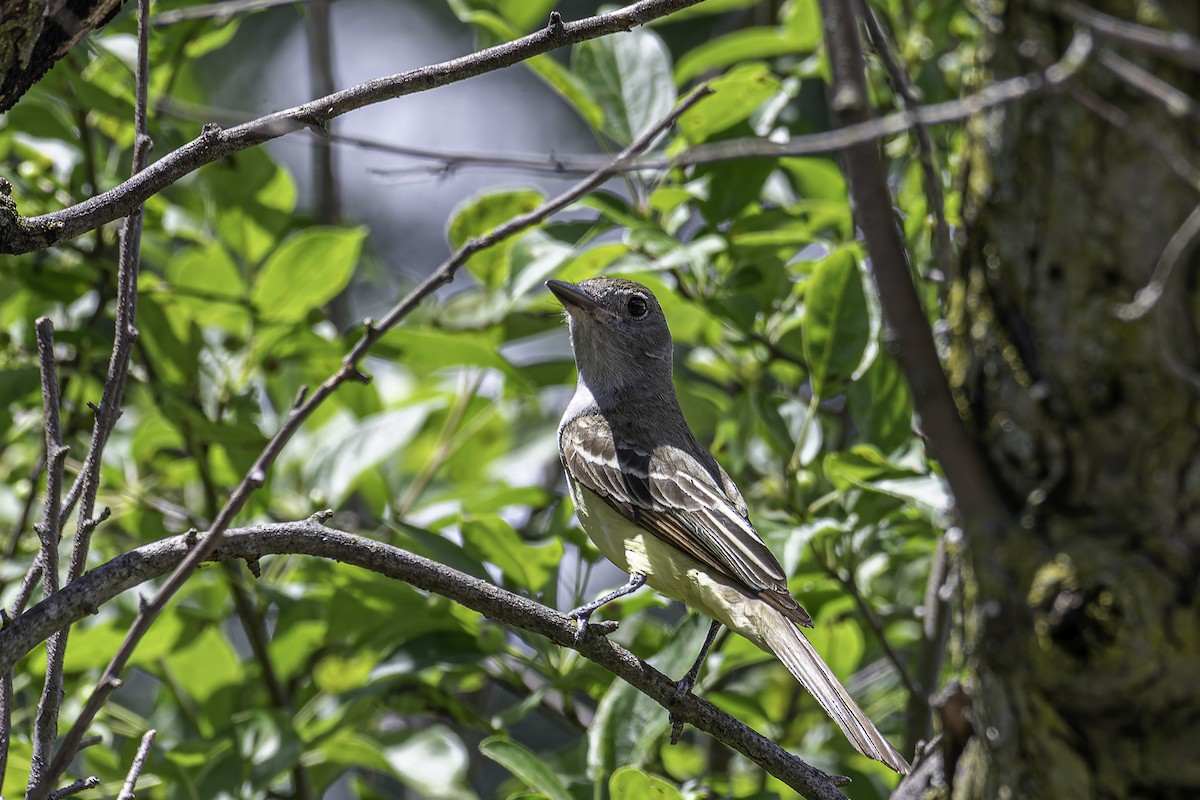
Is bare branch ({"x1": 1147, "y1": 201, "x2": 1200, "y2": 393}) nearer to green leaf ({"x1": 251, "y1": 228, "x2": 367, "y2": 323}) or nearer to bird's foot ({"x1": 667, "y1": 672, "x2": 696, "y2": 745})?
bird's foot ({"x1": 667, "y1": 672, "x2": 696, "y2": 745})

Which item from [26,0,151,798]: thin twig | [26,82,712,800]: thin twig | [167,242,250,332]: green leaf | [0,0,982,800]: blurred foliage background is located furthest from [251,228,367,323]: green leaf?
[26,0,151,798]: thin twig

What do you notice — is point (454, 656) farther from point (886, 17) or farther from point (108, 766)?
point (886, 17)

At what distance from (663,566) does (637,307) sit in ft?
5.55

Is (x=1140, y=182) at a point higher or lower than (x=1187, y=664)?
higher

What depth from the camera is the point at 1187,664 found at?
164cm

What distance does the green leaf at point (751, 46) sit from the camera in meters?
5.16

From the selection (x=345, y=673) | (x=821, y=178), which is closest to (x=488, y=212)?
(x=821, y=178)

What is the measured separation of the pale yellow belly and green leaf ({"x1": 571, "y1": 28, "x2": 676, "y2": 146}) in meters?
1.44

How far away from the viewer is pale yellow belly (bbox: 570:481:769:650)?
3993mm

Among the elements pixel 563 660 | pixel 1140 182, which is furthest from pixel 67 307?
pixel 1140 182

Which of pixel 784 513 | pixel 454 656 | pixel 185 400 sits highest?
pixel 185 400

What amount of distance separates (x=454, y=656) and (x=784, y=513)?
134 centimetres

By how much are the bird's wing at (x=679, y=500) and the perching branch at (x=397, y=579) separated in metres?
0.82

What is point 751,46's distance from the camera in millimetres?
5211
